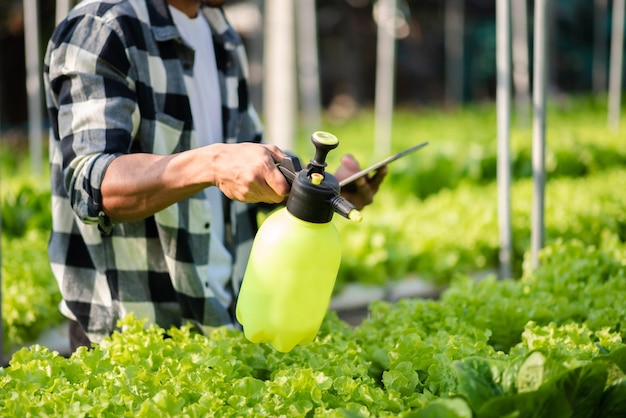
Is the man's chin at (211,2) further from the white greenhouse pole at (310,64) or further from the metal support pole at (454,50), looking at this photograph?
the metal support pole at (454,50)

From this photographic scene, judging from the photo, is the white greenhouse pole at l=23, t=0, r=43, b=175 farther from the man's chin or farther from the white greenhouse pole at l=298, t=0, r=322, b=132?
the man's chin

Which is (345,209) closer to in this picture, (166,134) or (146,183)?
(146,183)

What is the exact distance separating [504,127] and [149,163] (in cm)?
218

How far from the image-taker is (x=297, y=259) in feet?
5.55

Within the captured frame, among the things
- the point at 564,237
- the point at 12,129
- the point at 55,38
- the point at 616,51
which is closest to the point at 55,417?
the point at 55,38

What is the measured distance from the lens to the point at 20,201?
5.14 metres

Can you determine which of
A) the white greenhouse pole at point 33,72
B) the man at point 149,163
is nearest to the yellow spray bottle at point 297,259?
the man at point 149,163

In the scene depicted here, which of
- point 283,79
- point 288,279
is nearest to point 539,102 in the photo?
point 288,279

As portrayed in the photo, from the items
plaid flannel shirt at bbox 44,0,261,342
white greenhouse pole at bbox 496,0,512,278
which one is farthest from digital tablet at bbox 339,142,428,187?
white greenhouse pole at bbox 496,0,512,278

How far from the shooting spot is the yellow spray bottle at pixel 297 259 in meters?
1.65

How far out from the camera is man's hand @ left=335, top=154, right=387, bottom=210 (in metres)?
2.42

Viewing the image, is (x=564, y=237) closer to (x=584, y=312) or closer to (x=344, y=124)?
(x=584, y=312)

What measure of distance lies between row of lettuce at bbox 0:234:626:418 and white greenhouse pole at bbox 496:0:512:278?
37.7 inches

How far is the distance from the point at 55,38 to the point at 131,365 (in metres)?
0.94
